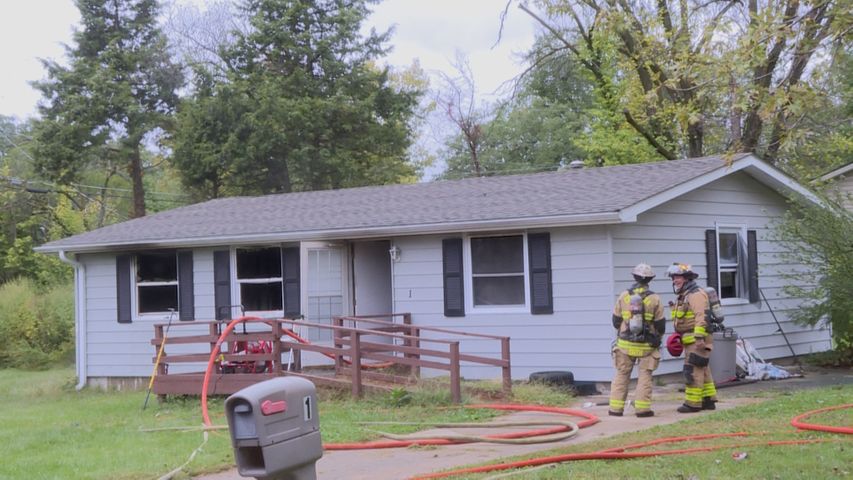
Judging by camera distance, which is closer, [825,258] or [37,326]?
[825,258]

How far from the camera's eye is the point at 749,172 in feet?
53.9

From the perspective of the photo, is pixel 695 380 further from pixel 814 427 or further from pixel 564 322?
pixel 564 322

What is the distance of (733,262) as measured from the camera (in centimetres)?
1611

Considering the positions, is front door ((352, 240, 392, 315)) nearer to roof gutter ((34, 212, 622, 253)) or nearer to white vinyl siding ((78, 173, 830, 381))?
white vinyl siding ((78, 173, 830, 381))

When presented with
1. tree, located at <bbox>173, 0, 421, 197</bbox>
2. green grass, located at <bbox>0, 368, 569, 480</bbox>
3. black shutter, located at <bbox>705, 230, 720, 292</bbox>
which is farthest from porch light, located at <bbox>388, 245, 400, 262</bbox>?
tree, located at <bbox>173, 0, 421, 197</bbox>

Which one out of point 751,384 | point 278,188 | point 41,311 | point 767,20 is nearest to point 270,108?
point 278,188

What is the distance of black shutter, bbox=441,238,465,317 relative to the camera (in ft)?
48.9

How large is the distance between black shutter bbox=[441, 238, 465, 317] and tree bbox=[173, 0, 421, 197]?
19605 millimetres

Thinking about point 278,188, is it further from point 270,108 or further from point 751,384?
point 751,384

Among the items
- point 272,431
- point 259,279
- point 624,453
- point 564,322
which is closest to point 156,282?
point 259,279

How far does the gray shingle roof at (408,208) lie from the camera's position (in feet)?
46.8

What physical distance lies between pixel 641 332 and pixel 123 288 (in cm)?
1076

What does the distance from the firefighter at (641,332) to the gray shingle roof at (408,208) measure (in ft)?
8.12

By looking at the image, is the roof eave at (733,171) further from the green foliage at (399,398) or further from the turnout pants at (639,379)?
the green foliage at (399,398)
